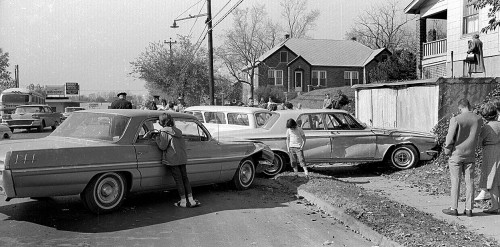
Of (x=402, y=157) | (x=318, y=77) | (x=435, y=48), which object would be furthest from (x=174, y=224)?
(x=318, y=77)

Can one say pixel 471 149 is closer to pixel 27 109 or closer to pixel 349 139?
pixel 349 139

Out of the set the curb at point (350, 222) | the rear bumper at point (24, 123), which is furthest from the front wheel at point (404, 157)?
the rear bumper at point (24, 123)

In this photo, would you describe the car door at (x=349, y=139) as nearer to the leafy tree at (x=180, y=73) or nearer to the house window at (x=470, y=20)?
the house window at (x=470, y=20)

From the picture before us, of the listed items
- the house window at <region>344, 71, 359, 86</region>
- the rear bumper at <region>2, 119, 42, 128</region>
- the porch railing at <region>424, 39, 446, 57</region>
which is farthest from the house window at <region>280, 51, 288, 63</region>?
the porch railing at <region>424, 39, 446, 57</region>

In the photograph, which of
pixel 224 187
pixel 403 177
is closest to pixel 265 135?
pixel 224 187

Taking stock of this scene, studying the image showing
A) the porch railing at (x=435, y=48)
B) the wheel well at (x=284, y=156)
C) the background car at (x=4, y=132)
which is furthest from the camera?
the porch railing at (x=435, y=48)

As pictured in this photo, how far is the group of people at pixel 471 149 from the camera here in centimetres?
718

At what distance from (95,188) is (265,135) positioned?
4918 mm

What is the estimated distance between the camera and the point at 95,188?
286 inches

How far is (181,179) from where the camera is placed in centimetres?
811

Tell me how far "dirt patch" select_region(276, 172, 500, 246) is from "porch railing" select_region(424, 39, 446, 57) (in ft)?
56.7

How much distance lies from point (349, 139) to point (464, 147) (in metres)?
4.66

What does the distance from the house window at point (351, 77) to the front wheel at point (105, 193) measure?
54.5 meters

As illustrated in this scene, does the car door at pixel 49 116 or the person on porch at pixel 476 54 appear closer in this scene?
the person on porch at pixel 476 54
